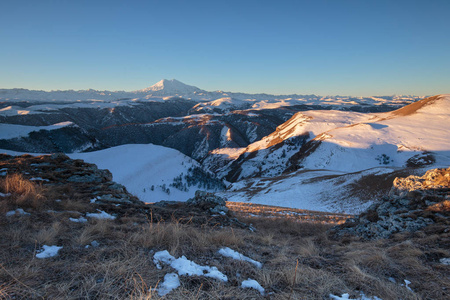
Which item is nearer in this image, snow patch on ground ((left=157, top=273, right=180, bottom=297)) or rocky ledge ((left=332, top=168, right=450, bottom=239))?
snow patch on ground ((left=157, top=273, right=180, bottom=297))

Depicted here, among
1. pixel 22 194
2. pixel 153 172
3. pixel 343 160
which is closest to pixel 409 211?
pixel 22 194

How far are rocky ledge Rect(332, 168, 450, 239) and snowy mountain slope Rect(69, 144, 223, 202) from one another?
122 ft

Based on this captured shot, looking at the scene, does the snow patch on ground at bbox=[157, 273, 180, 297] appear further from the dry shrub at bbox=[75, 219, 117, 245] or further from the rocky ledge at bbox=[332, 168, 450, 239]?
the rocky ledge at bbox=[332, 168, 450, 239]

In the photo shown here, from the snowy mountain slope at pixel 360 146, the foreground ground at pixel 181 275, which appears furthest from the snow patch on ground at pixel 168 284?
the snowy mountain slope at pixel 360 146

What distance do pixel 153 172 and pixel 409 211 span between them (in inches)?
2054

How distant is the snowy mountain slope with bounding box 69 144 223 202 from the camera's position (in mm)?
45156

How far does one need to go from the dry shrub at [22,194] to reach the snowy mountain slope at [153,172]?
3498 centimetres

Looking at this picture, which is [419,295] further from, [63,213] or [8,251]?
[63,213]

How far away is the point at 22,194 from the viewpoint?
20.2ft

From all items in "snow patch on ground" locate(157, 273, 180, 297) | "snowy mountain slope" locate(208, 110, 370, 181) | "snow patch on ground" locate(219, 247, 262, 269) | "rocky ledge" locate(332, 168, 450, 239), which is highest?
"snow patch on ground" locate(157, 273, 180, 297)

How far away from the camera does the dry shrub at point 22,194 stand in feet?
18.7

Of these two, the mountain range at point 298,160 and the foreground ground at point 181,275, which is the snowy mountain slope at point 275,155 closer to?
the mountain range at point 298,160

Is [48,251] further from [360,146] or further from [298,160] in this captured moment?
[298,160]

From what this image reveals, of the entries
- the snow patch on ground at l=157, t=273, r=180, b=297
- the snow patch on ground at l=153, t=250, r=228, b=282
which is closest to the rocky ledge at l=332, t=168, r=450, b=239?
the snow patch on ground at l=153, t=250, r=228, b=282
